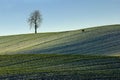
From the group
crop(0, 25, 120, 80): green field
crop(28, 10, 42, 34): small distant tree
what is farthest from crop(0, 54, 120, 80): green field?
crop(28, 10, 42, 34): small distant tree

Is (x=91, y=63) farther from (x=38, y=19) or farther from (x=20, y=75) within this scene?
(x=38, y=19)

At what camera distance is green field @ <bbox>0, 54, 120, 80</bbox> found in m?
27.5

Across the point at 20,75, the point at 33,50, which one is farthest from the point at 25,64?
the point at 33,50

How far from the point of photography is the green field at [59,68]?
90.3 ft

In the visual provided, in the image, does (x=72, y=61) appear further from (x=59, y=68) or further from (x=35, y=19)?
(x=35, y=19)

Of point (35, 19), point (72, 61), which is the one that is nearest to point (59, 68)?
point (72, 61)

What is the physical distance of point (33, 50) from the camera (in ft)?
191

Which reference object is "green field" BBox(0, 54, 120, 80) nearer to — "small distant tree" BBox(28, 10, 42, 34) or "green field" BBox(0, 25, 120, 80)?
"green field" BBox(0, 25, 120, 80)

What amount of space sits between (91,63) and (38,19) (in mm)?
71500

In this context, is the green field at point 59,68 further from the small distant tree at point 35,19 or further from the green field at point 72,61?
the small distant tree at point 35,19

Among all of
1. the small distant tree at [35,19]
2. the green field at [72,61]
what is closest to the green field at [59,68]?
the green field at [72,61]

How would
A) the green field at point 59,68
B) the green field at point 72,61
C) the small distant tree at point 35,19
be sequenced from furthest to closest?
the small distant tree at point 35,19
the green field at point 72,61
the green field at point 59,68

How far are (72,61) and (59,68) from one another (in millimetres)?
5345

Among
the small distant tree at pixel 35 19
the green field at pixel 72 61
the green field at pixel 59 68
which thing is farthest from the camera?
the small distant tree at pixel 35 19
